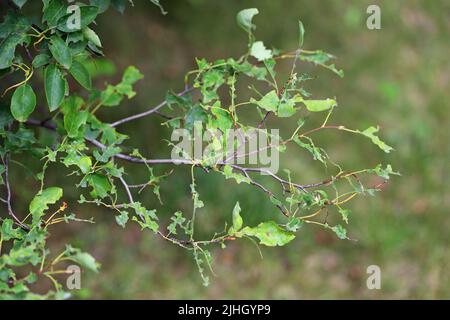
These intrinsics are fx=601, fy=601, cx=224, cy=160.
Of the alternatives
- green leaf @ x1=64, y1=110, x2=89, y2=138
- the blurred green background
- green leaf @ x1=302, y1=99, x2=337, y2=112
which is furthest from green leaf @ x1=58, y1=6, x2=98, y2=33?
the blurred green background

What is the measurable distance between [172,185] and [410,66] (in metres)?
2.33

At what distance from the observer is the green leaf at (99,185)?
1.54 m

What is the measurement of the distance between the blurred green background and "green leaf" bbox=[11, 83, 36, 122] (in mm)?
1859

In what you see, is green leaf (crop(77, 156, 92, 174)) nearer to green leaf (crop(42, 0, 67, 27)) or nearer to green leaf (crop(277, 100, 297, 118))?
green leaf (crop(42, 0, 67, 27))

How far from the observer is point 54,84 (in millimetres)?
1588

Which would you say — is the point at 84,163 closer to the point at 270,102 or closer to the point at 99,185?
the point at 99,185

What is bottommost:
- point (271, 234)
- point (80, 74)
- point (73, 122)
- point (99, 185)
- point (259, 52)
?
point (271, 234)

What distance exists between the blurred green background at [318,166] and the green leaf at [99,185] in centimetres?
185

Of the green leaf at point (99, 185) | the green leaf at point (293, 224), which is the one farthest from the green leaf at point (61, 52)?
the green leaf at point (293, 224)

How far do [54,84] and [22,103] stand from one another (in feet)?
0.32

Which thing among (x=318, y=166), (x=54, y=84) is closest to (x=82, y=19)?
(x=54, y=84)

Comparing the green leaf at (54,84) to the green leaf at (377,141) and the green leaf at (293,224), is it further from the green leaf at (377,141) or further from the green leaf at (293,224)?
the green leaf at (377,141)

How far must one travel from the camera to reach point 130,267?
345 cm

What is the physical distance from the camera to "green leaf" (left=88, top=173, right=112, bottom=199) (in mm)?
1544
